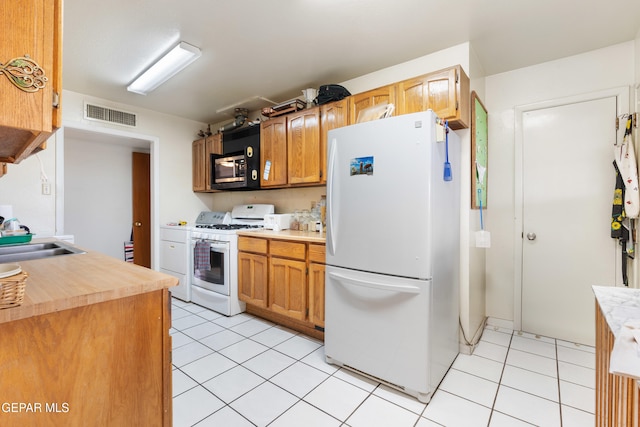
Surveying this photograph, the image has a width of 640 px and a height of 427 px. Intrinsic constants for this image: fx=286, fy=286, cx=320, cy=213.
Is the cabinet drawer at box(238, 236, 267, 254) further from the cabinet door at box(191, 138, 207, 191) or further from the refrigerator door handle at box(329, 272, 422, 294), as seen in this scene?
the cabinet door at box(191, 138, 207, 191)

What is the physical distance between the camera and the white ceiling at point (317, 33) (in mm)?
1821

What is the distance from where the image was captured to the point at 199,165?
409 centimetres

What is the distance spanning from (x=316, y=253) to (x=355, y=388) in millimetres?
997

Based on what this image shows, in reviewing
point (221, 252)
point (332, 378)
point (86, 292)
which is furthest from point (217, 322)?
point (86, 292)

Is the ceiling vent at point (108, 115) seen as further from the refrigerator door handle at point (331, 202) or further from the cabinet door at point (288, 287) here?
the refrigerator door handle at point (331, 202)

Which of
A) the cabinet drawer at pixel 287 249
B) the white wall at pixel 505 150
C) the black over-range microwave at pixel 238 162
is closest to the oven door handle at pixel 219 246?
the cabinet drawer at pixel 287 249

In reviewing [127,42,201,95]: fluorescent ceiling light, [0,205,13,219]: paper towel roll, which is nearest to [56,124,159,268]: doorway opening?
[127,42,201,95]: fluorescent ceiling light

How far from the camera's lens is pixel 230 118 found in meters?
4.12

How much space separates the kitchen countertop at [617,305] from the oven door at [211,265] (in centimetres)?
280

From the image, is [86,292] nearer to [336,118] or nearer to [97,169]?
[336,118]

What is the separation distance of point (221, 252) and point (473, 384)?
248cm

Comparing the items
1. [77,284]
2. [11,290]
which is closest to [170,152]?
[77,284]

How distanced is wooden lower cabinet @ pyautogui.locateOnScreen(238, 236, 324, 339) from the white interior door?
1910mm

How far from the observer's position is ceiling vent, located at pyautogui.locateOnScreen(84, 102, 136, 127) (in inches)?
127
